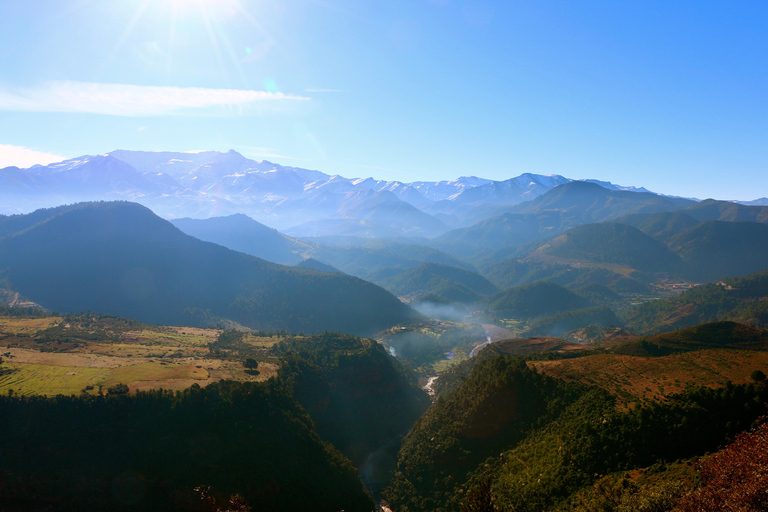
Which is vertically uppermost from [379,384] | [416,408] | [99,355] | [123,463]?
[99,355]

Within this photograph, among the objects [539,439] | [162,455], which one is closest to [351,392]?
[162,455]

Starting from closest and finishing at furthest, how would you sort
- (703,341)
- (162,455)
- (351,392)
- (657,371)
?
(162,455) < (657,371) < (703,341) < (351,392)

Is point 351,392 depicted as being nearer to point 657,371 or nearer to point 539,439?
point 539,439

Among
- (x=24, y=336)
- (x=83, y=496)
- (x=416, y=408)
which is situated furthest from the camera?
(x=416, y=408)

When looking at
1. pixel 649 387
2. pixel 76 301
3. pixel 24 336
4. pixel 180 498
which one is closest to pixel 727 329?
pixel 649 387

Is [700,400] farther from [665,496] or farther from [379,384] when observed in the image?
[379,384]

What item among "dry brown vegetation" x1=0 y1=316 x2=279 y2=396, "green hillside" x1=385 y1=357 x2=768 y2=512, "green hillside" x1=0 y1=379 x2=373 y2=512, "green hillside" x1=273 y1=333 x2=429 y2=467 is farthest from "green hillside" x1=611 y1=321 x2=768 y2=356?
"dry brown vegetation" x1=0 y1=316 x2=279 y2=396

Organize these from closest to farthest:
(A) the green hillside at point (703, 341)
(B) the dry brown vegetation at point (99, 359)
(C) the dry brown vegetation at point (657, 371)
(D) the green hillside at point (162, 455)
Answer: (D) the green hillside at point (162, 455)
(C) the dry brown vegetation at point (657, 371)
(B) the dry brown vegetation at point (99, 359)
(A) the green hillside at point (703, 341)

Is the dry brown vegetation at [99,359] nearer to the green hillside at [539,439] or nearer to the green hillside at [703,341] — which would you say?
the green hillside at [539,439]

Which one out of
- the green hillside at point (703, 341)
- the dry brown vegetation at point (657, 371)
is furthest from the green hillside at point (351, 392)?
the green hillside at point (703, 341)

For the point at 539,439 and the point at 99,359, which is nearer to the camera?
the point at 539,439

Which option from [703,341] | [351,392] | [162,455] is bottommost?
[351,392]
